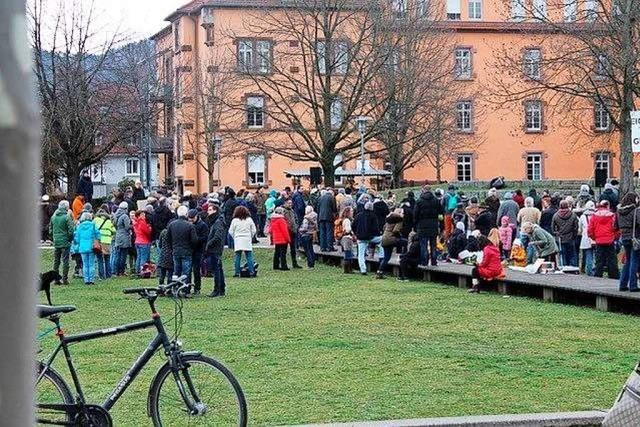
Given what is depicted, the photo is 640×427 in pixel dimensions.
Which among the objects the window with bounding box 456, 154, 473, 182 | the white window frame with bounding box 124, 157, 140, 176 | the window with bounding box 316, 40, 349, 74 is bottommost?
the window with bounding box 456, 154, 473, 182

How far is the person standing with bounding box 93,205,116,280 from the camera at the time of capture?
27.7m

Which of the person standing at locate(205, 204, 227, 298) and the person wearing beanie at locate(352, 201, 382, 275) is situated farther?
the person wearing beanie at locate(352, 201, 382, 275)

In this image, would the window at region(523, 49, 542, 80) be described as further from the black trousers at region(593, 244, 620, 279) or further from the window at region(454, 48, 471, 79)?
the window at region(454, 48, 471, 79)

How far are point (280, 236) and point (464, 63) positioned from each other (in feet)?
141

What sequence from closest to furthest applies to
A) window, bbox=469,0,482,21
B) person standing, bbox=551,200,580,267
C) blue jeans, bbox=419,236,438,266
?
person standing, bbox=551,200,580,267 → blue jeans, bbox=419,236,438,266 → window, bbox=469,0,482,21

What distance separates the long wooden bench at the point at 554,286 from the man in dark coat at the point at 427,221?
420mm

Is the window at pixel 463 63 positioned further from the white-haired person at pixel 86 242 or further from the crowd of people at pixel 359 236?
the white-haired person at pixel 86 242

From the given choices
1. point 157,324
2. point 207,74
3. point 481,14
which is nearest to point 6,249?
point 157,324

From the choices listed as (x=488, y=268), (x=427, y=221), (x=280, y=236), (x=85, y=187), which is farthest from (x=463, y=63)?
(x=488, y=268)

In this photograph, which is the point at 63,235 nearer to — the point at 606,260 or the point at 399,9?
the point at 606,260

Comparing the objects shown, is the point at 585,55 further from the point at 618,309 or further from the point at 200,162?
the point at 200,162

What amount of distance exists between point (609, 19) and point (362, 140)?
38.0ft

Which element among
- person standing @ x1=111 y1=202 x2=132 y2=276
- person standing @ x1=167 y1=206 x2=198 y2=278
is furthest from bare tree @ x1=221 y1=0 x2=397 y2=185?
person standing @ x1=167 y1=206 x2=198 y2=278

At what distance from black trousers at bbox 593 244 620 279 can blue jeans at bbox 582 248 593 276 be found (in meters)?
0.68
